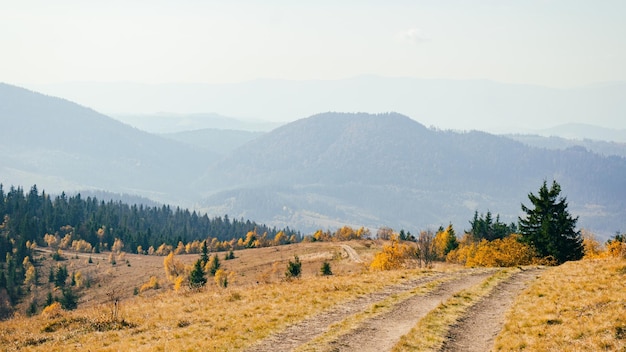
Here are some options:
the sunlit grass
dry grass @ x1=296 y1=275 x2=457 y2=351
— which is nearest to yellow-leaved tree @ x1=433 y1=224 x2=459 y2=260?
the sunlit grass

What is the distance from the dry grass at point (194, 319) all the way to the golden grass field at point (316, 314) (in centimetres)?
6

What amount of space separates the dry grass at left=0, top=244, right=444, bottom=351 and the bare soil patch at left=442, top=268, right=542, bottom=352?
342 inches

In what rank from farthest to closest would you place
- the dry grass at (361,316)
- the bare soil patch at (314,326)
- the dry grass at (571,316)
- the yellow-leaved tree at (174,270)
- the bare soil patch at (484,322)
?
the yellow-leaved tree at (174,270)
the bare soil patch at (314,326)
the dry grass at (361,316)
the bare soil patch at (484,322)
the dry grass at (571,316)

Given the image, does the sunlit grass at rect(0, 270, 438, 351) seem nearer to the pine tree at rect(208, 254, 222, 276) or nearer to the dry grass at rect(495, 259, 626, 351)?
Answer: the dry grass at rect(495, 259, 626, 351)

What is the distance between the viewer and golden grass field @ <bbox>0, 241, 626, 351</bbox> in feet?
78.3

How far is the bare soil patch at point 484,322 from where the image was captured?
2408 centimetres

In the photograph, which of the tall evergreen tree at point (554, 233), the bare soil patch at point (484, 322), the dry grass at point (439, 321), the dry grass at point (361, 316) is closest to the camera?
the dry grass at point (439, 321)

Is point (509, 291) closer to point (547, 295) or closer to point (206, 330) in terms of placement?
point (547, 295)

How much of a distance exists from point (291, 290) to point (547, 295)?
17.9m

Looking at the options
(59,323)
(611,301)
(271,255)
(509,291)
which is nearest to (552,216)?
(509,291)

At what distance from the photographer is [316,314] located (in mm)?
31359

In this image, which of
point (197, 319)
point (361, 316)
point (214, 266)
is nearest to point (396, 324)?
point (361, 316)

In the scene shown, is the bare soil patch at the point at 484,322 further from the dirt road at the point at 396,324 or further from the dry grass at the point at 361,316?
the dry grass at the point at 361,316

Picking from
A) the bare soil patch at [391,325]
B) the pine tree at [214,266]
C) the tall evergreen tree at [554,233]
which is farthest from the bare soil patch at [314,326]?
the pine tree at [214,266]
